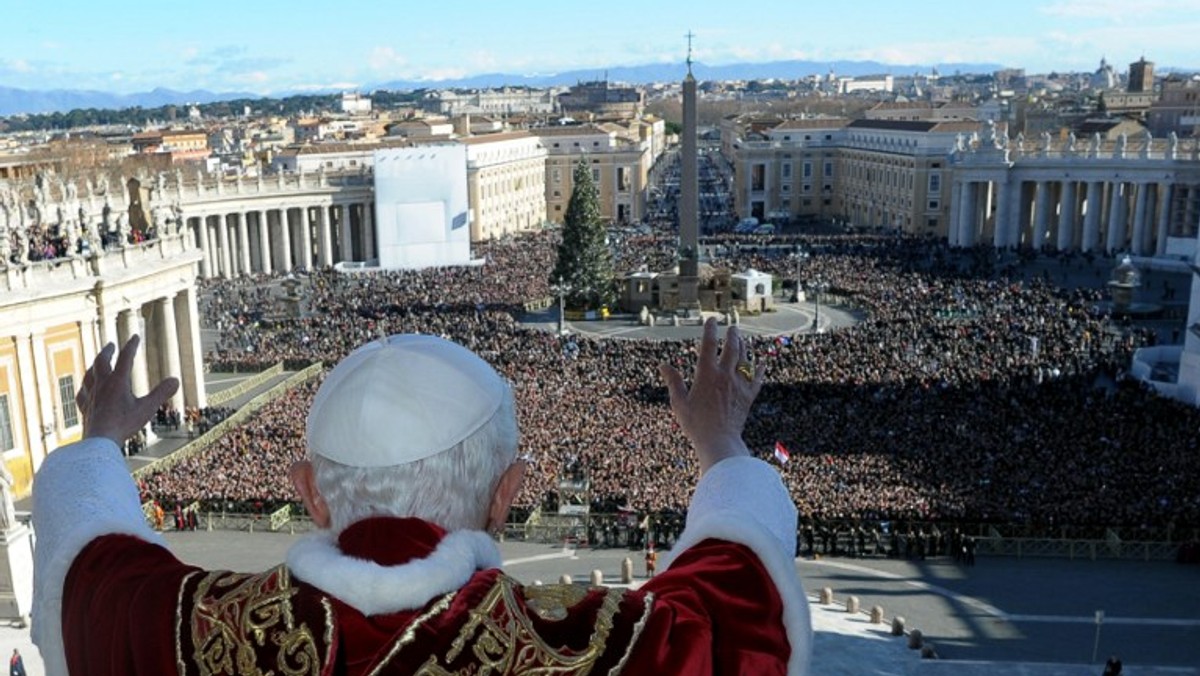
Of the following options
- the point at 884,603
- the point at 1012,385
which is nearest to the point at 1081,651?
the point at 884,603

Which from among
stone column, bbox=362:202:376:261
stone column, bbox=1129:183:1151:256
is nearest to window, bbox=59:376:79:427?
stone column, bbox=362:202:376:261

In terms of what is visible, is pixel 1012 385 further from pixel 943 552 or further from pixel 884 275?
pixel 884 275

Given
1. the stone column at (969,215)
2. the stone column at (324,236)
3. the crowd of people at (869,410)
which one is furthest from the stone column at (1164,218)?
the stone column at (324,236)

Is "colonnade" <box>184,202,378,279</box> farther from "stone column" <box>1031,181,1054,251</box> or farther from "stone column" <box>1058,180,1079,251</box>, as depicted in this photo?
"stone column" <box>1058,180,1079,251</box>

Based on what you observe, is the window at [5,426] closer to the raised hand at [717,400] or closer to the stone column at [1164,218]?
the raised hand at [717,400]

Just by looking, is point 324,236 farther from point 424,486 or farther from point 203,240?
point 424,486
